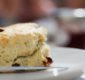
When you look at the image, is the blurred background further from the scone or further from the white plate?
the scone

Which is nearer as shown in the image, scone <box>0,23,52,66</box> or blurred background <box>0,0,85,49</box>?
scone <box>0,23,52,66</box>

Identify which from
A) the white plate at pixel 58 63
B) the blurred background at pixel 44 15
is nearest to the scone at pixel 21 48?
the white plate at pixel 58 63

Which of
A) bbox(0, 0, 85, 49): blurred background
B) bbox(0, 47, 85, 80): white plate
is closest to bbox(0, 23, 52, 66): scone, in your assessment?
bbox(0, 47, 85, 80): white plate

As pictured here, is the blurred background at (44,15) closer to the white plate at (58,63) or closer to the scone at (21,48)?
the white plate at (58,63)

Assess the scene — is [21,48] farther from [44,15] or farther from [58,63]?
[44,15]

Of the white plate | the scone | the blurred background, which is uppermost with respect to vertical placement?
the blurred background

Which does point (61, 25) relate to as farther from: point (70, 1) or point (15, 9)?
point (70, 1)
